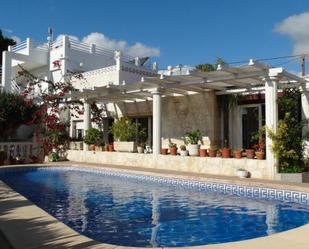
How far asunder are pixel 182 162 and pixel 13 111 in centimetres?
1238

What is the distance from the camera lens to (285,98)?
40.5 feet

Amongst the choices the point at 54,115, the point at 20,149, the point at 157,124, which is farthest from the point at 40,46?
the point at 157,124

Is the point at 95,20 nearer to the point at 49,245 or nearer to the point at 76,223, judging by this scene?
the point at 76,223

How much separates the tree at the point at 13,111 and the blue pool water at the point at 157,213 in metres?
10.1

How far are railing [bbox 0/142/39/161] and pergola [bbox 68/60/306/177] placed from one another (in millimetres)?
3576

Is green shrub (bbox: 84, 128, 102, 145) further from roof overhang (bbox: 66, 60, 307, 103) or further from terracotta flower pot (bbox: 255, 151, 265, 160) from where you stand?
terracotta flower pot (bbox: 255, 151, 265, 160)

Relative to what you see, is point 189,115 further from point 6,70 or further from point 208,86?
point 6,70

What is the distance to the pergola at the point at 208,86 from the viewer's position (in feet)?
39.6

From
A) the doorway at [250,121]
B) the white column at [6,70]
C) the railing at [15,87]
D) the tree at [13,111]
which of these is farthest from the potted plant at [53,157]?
the doorway at [250,121]

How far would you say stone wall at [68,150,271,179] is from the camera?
500 inches

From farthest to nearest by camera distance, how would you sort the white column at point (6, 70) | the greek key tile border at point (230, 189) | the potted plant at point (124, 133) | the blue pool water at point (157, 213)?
the white column at point (6, 70) < the potted plant at point (124, 133) < the greek key tile border at point (230, 189) < the blue pool water at point (157, 213)

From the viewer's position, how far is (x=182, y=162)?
15211 mm

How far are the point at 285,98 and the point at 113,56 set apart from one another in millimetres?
19331

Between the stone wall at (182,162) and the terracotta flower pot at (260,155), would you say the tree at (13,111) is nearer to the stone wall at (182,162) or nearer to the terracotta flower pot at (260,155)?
the stone wall at (182,162)
